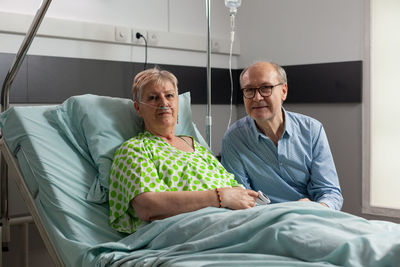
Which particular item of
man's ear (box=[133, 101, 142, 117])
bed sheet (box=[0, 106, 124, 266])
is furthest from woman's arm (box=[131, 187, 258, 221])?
man's ear (box=[133, 101, 142, 117])

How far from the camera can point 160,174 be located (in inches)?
79.4

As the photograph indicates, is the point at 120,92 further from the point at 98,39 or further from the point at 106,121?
the point at 106,121

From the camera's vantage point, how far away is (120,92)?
327 centimetres

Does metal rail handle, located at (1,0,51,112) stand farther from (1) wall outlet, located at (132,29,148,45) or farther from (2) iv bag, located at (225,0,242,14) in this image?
(2) iv bag, located at (225,0,242,14)

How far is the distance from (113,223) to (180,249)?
442 mm

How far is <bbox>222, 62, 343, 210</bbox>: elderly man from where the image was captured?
7.80 feet

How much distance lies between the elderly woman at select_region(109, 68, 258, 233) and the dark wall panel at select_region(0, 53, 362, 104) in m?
0.86

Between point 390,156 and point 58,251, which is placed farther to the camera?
point 390,156

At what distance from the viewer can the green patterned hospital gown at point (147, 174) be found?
193cm

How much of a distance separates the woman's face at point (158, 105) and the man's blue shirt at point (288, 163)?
1.43ft

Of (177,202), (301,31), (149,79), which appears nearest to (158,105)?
(149,79)

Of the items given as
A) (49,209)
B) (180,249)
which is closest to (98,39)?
(49,209)

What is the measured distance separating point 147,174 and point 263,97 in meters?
0.73

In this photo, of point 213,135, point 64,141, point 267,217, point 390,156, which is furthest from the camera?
point 213,135
